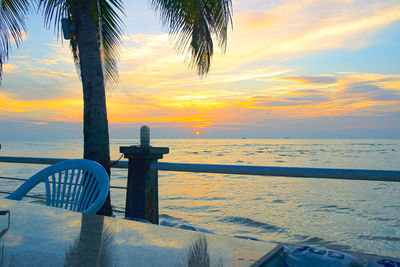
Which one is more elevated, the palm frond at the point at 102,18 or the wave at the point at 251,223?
the palm frond at the point at 102,18

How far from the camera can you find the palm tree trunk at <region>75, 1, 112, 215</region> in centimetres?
388

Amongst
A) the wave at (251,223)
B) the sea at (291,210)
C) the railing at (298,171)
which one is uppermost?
the railing at (298,171)

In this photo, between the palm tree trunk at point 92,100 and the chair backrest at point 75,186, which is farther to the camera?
the palm tree trunk at point 92,100

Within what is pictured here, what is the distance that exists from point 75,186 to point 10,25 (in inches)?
149

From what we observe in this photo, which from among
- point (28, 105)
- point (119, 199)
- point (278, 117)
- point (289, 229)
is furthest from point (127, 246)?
point (278, 117)

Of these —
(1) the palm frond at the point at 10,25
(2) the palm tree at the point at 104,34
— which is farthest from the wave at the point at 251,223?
(1) the palm frond at the point at 10,25

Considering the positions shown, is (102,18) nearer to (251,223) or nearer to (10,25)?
(10,25)

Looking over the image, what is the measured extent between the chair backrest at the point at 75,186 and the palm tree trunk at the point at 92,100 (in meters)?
1.58

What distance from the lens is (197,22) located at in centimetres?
495

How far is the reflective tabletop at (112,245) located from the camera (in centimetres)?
84

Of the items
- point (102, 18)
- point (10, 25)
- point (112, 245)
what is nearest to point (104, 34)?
point (102, 18)

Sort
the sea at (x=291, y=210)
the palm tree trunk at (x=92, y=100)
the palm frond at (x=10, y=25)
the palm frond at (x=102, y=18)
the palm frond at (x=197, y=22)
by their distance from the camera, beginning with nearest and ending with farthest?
the palm tree trunk at (x=92, y=100)
the palm frond at (x=102, y=18)
the palm frond at (x=197, y=22)
the palm frond at (x=10, y=25)
the sea at (x=291, y=210)

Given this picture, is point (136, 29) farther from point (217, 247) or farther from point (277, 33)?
point (277, 33)

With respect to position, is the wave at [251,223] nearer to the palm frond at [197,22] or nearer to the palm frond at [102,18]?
the palm frond at [197,22]
